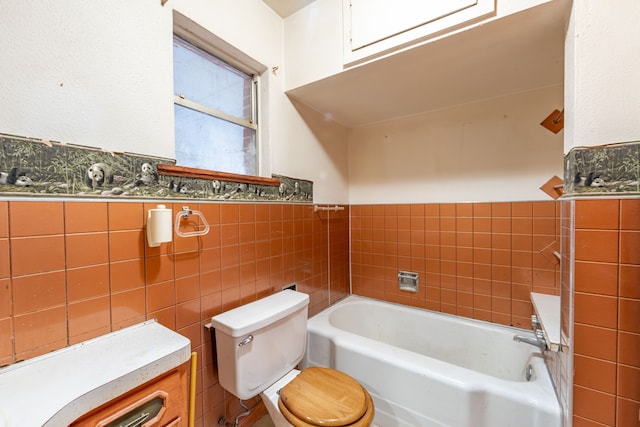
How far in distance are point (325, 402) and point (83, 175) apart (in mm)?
1355

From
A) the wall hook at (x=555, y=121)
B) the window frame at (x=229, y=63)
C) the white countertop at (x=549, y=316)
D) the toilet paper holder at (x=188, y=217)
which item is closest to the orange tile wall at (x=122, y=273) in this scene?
the toilet paper holder at (x=188, y=217)

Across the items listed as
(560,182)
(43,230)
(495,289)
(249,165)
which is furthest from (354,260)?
(43,230)

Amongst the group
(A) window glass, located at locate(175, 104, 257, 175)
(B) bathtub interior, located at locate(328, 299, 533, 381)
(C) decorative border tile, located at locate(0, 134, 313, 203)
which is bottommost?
(B) bathtub interior, located at locate(328, 299, 533, 381)

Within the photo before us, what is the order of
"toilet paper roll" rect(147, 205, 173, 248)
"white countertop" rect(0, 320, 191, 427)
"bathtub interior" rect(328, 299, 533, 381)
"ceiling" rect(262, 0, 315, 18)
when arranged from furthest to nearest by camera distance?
1. "bathtub interior" rect(328, 299, 533, 381)
2. "ceiling" rect(262, 0, 315, 18)
3. "toilet paper roll" rect(147, 205, 173, 248)
4. "white countertop" rect(0, 320, 191, 427)

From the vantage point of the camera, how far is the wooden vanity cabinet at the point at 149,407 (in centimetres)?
67

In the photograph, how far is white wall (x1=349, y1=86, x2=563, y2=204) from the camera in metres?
1.71

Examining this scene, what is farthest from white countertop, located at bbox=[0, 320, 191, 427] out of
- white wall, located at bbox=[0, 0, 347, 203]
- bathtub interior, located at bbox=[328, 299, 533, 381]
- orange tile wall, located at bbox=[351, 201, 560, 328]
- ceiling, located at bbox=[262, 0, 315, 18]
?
ceiling, located at bbox=[262, 0, 315, 18]

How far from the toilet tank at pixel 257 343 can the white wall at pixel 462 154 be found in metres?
1.38

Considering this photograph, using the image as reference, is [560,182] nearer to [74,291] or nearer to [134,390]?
[134,390]

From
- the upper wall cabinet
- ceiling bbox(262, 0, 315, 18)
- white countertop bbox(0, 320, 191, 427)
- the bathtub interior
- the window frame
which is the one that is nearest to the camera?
white countertop bbox(0, 320, 191, 427)

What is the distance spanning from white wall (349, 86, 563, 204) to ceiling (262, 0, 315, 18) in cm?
111

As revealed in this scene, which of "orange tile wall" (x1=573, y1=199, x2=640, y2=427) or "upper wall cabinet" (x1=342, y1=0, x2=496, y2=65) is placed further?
"upper wall cabinet" (x1=342, y1=0, x2=496, y2=65)

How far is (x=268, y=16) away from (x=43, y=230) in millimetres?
1626

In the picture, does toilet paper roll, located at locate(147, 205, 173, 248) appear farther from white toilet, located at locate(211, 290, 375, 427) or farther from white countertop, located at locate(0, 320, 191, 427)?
white toilet, located at locate(211, 290, 375, 427)
